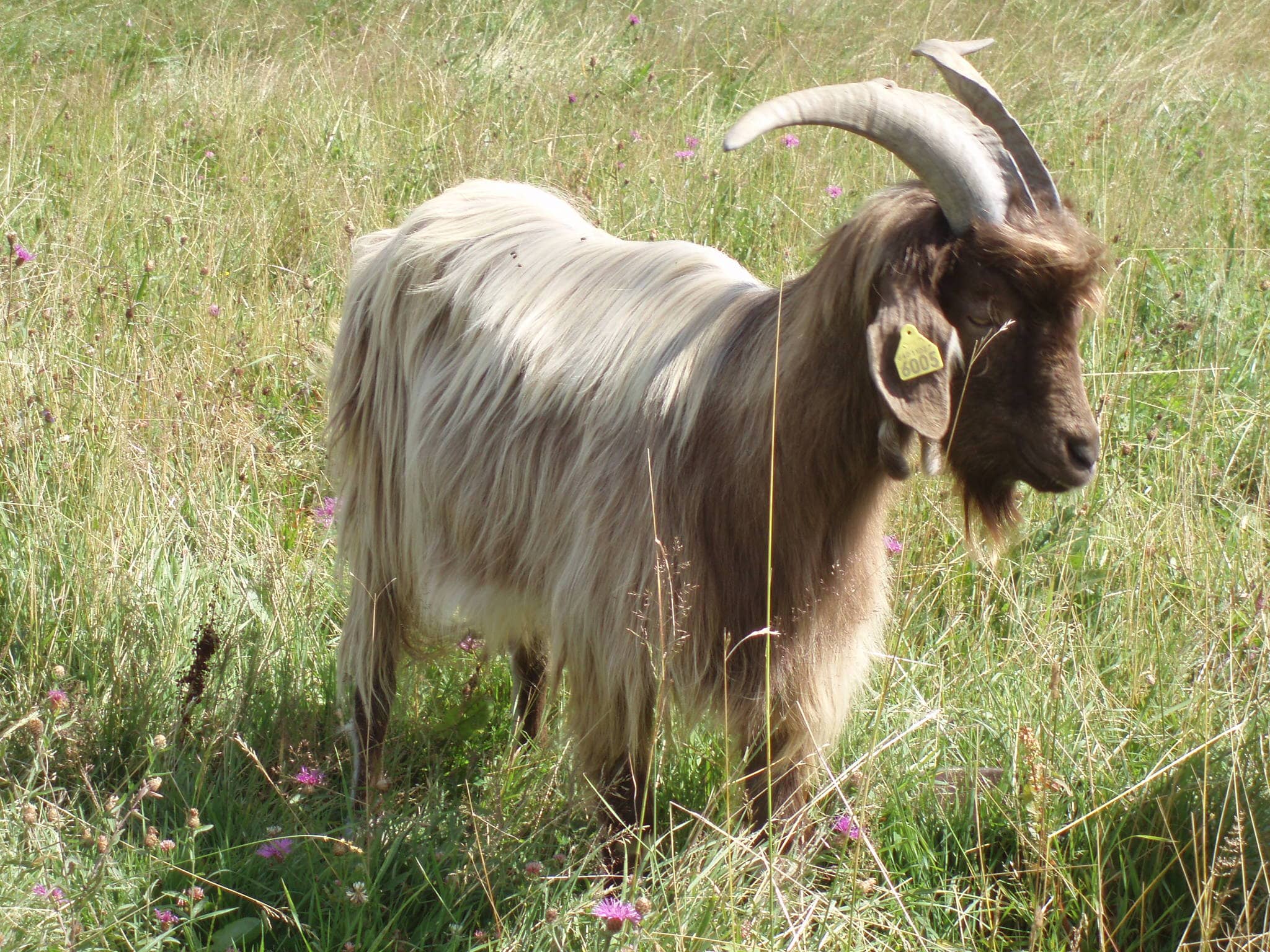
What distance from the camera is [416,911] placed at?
2.89 metres

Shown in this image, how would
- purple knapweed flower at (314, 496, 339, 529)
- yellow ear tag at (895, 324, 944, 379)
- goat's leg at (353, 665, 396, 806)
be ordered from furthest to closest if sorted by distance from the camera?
1. purple knapweed flower at (314, 496, 339, 529)
2. goat's leg at (353, 665, 396, 806)
3. yellow ear tag at (895, 324, 944, 379)

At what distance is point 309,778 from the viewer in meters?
2.88

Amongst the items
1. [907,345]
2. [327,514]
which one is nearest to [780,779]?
[907,345]

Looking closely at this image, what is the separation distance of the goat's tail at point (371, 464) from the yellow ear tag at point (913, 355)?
66.7 inches

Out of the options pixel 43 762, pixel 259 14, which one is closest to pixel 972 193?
pixel 43 762

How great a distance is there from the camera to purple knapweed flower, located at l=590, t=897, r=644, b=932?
2209 millimetres

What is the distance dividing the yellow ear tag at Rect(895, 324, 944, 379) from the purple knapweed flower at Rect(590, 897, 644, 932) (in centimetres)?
110

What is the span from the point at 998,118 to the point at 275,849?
2215 millimetres

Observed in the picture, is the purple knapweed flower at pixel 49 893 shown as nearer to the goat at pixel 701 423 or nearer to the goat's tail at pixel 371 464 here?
the goat at pixel 701 423

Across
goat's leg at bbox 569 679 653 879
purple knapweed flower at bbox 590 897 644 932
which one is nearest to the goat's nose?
goat's leg at bbox 569 679 653 879

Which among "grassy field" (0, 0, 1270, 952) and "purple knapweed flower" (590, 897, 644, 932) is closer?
"purple knapweed flower" (590, 897, 644, 932)

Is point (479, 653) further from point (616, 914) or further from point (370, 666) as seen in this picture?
point (616, 914)

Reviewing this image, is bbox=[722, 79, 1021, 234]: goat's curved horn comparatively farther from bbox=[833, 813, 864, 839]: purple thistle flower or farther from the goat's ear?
bbox=[833, 813, 864, 839]: purple thistle flower

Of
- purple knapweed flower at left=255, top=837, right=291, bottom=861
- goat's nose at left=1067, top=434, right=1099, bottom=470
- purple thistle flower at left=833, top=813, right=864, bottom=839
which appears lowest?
purple knapweed flower at left=255, top=837, right=291, bottom=861
